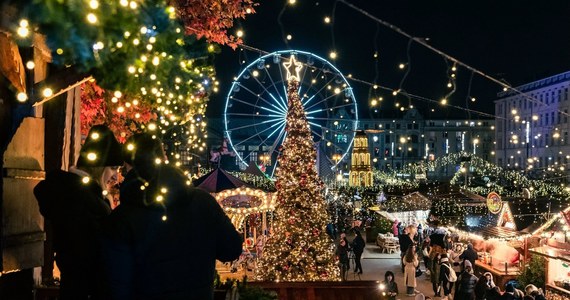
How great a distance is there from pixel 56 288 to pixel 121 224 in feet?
9.47

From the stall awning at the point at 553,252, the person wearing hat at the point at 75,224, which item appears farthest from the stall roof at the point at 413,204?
the person wearing hat at the point at 75,224

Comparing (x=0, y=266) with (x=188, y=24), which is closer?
(x=0, y=266)

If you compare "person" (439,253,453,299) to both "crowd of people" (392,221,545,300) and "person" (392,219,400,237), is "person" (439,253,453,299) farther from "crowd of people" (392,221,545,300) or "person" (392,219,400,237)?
"person" (392,219,400,237)

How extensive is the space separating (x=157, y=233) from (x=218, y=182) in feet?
40.5

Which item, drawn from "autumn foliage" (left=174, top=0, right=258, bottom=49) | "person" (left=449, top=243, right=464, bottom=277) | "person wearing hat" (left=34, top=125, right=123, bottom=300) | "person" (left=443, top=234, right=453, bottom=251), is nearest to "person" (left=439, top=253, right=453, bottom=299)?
"person" (left=449, top=243, right=464, bottom=277)

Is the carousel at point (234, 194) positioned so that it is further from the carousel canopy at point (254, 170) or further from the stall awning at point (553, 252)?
the carousel canopy at point (254, 170)

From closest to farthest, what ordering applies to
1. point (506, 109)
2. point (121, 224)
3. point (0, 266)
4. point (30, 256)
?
point (121, 224), point (0, 266), point (30, 256), point (506, 109)

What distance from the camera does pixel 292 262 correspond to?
1273cm

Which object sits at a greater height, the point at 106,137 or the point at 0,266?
the point at 106,137

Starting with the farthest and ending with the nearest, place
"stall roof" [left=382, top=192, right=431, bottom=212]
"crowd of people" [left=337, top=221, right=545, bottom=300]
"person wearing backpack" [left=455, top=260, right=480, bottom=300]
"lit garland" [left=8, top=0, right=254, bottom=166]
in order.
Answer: "stall roof" [left=382, top=192, right=431, bottom=212] < "person wearing backpack" [left=455, top=260, right=480, bottom=300] < "crowd of people" [left=337, top=221, right=545, bottom=300] < "lit garland" [left=8, top=0, right=254, bottom=166]

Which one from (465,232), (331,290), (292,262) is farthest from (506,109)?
(331,290)

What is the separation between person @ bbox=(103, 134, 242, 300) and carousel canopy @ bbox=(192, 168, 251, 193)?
1198cm

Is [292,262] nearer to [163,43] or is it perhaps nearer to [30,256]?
[30,256]

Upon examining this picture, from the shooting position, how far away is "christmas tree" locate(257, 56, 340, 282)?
1273 cm
